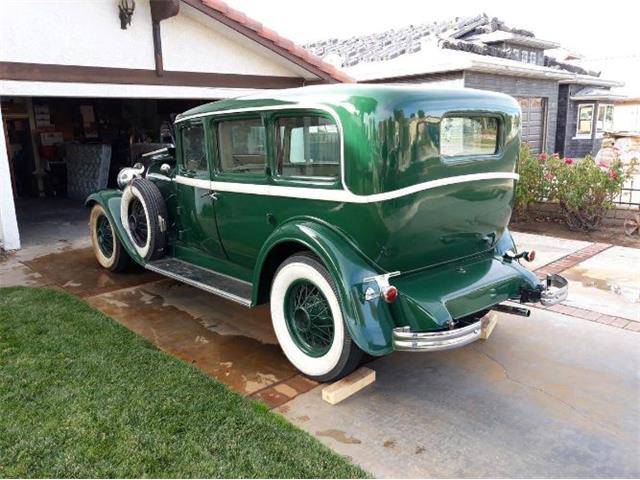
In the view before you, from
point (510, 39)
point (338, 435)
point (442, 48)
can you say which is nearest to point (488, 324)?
point (338, 435)

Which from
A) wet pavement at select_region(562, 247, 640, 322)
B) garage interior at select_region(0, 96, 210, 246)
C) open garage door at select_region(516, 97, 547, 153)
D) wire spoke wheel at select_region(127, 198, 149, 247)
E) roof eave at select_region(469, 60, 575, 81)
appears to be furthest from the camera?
open garage door at select_region(516, 97, 547, 153)

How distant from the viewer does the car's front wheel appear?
314 centimetres

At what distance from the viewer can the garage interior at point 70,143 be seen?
33.5 ft

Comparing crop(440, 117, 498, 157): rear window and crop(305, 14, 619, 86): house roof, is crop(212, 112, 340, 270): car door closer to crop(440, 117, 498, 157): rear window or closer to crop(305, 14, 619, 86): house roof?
crop(440, 117, 498, 157): rear window

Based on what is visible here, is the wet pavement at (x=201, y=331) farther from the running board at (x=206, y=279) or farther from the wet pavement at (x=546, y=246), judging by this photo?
the wet pavement at (x=546, y=246)

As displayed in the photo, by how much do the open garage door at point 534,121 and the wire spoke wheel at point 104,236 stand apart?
12133 millimetres

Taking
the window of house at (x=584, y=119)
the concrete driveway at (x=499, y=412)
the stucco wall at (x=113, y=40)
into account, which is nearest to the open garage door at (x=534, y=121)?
the window of house at (x=584, y=119)

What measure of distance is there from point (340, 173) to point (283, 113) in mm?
652

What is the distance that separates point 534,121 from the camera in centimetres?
1494

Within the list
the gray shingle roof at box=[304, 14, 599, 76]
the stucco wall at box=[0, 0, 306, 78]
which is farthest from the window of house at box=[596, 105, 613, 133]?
the stucco wall at box=[0, 0, 306, 78]

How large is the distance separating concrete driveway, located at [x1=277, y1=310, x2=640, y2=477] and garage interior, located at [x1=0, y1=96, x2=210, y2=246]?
7337mm

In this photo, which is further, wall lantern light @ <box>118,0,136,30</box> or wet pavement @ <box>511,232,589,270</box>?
wall lantern light @ <box>118,0,136,30</box>

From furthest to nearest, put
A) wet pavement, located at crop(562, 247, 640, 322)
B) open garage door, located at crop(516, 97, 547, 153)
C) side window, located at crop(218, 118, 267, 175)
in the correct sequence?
open garage door, located at crop(516, 97, 547, 153) → wet pavement, located at crop(562, 247, 640, 322) → side window, located at crop(218, 118, 267, 175)

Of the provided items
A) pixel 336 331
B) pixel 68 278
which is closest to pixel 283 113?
pixel 336 331
